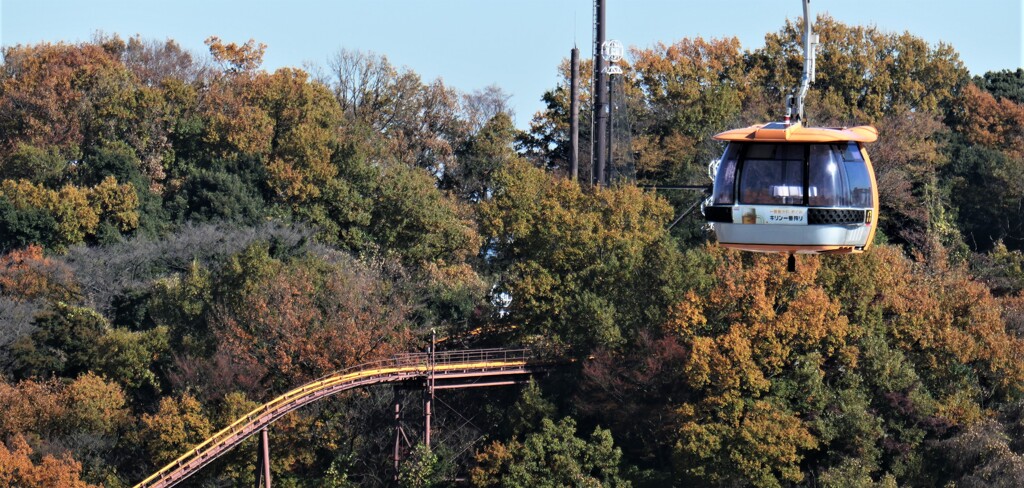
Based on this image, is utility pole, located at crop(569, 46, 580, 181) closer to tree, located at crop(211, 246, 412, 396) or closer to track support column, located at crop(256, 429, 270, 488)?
tree, located at crop(211, 246, 412, 396)

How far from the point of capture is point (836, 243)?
28.9m

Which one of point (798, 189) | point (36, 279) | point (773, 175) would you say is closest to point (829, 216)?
point (798, 189)

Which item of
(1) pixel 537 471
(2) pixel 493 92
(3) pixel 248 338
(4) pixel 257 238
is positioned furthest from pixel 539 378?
(2) pixel 493 92

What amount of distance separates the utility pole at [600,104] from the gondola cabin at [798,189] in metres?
34.5

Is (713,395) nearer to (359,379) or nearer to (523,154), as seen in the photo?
(359,379)

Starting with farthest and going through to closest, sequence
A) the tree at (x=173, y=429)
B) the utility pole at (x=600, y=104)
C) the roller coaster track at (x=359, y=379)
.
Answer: the utility pole at (x=600, y=104)
the tree at (x=173, y=429)
the roller coaster track at (x=359, y=379)

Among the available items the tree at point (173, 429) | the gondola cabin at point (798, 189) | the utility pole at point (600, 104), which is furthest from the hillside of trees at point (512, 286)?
the gondola cabin at point (798, 189)

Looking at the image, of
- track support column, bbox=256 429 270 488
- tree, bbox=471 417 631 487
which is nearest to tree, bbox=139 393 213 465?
track support column, bbox=256 429 270 488

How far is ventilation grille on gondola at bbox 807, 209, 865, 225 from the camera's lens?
93.8 ft

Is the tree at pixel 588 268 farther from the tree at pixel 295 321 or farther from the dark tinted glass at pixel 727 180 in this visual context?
the dark tinted glass at pixel 727 180

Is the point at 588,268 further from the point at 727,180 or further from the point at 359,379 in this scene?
the point at 727,180

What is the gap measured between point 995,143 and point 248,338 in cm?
3366

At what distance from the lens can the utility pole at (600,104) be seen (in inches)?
2564

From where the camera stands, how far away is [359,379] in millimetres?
54875
